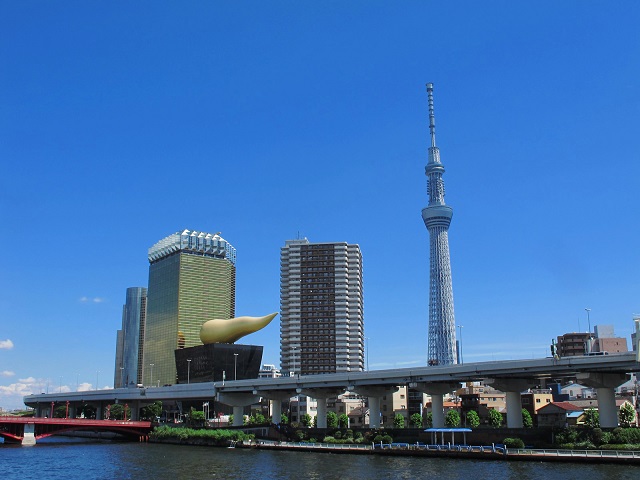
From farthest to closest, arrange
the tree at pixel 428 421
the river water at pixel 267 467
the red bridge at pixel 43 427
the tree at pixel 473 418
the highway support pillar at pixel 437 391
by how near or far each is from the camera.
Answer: the tree at pixel 473 418 < the red bridge at pixel 43 427 < the tree at pixel 428 421 < the highway support pillar at pixel 437 391 < the river water at pixel 267 467

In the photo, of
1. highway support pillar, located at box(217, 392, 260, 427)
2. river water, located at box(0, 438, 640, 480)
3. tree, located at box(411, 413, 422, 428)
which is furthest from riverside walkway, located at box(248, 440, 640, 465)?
highway support pillar, located at box(217, 392, 260, 427)

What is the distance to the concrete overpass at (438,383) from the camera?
72.8 metres

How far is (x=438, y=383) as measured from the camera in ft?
293

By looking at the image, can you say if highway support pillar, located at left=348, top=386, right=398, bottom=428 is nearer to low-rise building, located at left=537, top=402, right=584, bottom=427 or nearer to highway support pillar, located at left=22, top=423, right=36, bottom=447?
low-rise building, located at left=537, top=402, right=584, bottom=427

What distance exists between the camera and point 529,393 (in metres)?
114

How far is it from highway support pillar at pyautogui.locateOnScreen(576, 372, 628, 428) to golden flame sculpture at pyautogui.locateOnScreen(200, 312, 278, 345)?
233 feet

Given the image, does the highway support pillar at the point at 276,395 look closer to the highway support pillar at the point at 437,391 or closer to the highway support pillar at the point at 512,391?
the highway support pillar at the point at 437,391

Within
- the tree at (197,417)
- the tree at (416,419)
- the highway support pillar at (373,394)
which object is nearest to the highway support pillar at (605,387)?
the highway support pillar at (373,394)

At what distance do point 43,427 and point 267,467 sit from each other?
5878 cm

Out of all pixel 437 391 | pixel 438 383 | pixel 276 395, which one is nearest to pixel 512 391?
pixel 438 383

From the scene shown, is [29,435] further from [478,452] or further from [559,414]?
[559,414]

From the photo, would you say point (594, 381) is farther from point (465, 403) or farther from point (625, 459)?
point (465, 403)

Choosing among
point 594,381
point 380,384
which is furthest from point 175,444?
point 594,381

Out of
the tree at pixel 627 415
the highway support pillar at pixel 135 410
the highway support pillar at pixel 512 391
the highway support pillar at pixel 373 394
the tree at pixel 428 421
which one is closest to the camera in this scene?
the highway support pillar at pixel 512 391
